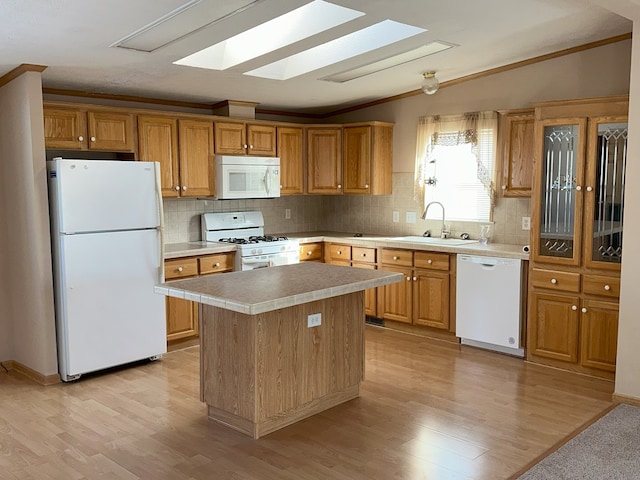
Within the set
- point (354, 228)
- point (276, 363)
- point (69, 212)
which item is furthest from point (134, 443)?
point (354, 228)

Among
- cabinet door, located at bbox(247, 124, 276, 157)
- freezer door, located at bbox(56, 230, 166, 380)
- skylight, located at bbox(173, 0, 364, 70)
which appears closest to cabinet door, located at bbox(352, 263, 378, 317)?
cabinet door, located at bbox(247, 124, 276, 157)

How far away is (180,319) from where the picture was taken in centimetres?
521

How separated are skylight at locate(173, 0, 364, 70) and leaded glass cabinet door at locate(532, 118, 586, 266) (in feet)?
6.21

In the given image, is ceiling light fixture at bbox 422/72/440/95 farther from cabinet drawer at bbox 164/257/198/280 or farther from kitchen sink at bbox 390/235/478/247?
cabinet drawer at bbox 164/257/198/280

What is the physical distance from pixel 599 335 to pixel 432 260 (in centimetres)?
159

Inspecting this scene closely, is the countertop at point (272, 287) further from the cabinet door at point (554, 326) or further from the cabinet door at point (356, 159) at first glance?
the cabinet door at point (356, 159)

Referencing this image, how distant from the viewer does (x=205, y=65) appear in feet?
15.1

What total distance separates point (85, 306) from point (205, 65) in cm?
207

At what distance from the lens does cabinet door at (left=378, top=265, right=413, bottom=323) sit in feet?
18.7

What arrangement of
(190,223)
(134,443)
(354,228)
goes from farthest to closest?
1. (354,228)
2. (190,223)
3. (134,443)

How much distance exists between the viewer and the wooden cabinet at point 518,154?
16.6ft

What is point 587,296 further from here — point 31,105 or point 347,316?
point 31,105

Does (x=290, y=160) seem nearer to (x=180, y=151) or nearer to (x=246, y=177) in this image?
(x=246, y=177)

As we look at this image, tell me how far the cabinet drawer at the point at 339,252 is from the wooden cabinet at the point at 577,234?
2.02 m
